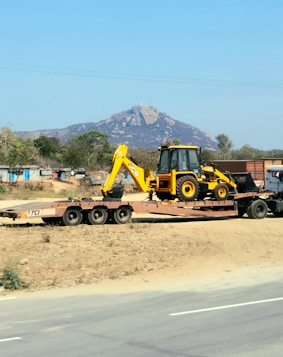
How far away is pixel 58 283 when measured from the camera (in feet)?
41.8

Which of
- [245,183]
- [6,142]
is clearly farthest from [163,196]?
[6,142]

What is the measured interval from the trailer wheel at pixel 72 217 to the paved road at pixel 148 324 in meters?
11.1

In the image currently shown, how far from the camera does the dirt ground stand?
13.2m

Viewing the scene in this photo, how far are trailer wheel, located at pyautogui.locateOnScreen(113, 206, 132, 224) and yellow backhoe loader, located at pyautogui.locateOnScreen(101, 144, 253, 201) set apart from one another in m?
0.96

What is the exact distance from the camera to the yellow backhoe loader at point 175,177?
24.2 m

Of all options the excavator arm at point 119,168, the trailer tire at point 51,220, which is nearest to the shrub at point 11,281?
the trailer tire at point 51,220

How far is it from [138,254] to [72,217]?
6249 millimetres

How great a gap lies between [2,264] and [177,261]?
182 inches

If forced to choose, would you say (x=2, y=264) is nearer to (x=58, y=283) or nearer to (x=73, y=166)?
(x=58, y=283)

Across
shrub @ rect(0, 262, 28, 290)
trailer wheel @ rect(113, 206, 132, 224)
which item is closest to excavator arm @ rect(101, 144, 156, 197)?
trailer wheel @ rect(113, 206, 132, 224)

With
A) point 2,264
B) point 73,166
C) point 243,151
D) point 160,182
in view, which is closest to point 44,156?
point 73,166

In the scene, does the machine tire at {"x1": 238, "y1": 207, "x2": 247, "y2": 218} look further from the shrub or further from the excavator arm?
the shrub

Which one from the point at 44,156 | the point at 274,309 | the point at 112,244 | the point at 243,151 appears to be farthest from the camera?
the point at 243,151

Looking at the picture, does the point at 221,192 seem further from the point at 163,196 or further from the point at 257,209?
the point at 163,196
